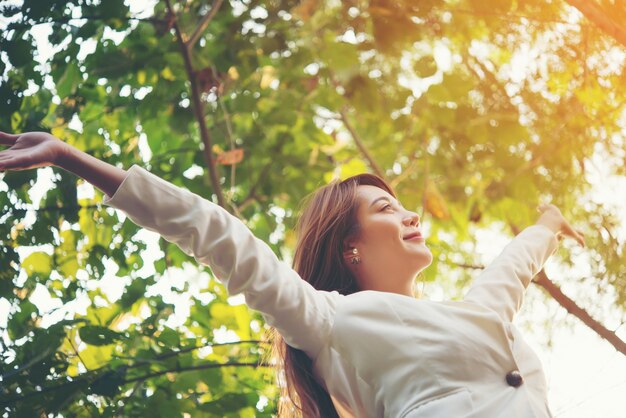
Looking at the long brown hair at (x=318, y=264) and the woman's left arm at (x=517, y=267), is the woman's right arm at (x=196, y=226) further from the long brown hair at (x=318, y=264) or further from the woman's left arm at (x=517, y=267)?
the woman's left arm at (x=517, y=267)

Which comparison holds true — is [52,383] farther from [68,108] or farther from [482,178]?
[482,178]

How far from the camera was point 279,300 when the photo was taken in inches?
52.5

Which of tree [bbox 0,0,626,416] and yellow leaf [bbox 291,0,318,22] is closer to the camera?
tree [bbox 0,0,626,416]

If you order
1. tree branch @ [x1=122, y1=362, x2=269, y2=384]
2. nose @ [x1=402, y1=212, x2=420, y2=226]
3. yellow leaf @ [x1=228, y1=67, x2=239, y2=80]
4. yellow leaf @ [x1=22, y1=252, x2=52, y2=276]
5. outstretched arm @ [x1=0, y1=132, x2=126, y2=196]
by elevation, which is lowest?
tree branch @ [x1=122, y1=362, x2=269, y2=384]

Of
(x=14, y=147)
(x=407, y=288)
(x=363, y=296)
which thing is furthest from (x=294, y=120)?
(x=14, y=147)

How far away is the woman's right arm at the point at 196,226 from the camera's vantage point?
1206 millimetres

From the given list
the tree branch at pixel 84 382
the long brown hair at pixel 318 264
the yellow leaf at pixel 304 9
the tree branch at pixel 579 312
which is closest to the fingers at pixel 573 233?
the tree branch at pixel 579 312

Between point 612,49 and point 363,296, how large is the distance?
1.19 metres

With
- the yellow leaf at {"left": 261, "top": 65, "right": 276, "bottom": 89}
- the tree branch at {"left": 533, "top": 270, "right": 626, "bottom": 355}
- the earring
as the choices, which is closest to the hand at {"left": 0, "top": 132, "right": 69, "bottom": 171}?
the earring

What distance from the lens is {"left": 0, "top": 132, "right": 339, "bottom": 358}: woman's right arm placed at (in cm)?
121

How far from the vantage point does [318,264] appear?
1.79 m

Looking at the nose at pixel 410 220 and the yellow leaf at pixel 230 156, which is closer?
the nose at pixel 410 220

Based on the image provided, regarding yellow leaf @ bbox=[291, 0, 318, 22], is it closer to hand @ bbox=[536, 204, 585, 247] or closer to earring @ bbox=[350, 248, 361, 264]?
hand @ bbox=[536, 204, 585, 247]

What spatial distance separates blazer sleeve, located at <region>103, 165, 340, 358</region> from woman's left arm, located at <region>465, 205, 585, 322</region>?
0.52m
